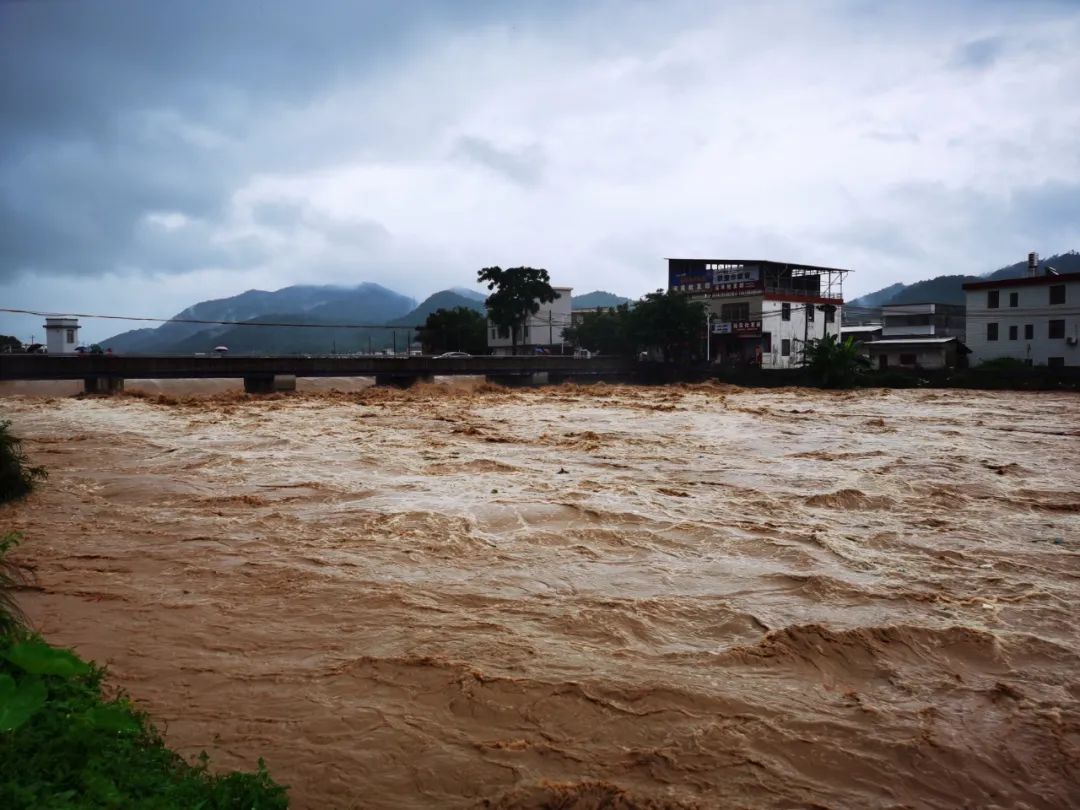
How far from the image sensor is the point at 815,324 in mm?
52688

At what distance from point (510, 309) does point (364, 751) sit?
168ft

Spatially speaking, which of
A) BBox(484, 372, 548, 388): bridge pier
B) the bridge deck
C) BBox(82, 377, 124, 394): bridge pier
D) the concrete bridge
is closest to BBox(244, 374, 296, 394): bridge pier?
the concrete bridge

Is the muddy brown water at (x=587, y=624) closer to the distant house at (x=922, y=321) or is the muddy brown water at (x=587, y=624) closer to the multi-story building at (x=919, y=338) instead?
the multi-story building at (x=919, y=338)

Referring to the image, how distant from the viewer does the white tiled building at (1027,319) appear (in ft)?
137

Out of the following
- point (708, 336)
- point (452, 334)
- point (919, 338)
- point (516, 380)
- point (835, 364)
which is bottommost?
point (516, 380)

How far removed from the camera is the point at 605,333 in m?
55.8

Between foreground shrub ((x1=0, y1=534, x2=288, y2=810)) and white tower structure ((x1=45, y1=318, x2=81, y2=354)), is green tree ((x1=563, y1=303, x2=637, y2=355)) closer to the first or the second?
white tower structure ((x1=45, y1=318, x2=81, y2=354))

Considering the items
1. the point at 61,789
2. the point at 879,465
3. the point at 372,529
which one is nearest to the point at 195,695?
the point at 61,789

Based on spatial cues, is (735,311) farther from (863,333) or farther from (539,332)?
(539,332)

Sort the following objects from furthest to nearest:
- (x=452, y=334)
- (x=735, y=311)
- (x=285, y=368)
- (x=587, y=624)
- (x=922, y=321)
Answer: (x=452, y=334) → (x=922, y=321) → (x=735, y=311) → (x=285, y=368) → (x=587, y=624)

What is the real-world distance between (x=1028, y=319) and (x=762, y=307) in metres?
14.3

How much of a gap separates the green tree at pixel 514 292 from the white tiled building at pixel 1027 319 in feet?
86.3

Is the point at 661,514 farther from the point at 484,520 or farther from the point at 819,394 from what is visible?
the point at 819,394

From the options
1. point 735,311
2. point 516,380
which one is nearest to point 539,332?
point 735,311
